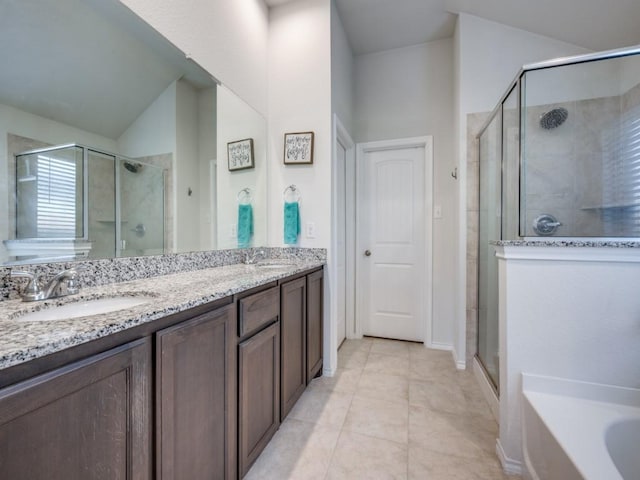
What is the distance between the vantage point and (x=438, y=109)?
2.69 meters

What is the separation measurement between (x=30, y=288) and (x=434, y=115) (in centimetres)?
303

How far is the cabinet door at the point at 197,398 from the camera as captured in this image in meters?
0.79

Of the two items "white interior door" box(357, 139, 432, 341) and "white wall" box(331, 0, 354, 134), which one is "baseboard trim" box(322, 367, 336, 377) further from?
"white wall" box(331, 0, 354, 134)

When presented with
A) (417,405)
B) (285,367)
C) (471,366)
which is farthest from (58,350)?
A: (471,366)

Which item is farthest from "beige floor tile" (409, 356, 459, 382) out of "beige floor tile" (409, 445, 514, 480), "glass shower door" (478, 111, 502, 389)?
"beige floor tile" (409, 445, 514, 480)

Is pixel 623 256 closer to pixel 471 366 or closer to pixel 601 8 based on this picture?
pixel 471 366

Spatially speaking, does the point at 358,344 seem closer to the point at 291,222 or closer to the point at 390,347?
the point at 390,347

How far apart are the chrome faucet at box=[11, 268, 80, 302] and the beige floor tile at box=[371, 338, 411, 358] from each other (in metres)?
2.33

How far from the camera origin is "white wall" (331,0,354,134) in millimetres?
2225

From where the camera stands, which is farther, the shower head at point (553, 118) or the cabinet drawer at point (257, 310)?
the shower head at point (553, 118)

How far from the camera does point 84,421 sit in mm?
594

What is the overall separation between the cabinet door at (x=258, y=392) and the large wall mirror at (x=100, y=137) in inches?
27.0

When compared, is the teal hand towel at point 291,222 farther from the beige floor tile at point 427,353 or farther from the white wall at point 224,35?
the beige floor tile at point 427,353

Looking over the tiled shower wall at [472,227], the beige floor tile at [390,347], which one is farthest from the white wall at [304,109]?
the tiled shower wall at [472,227]
